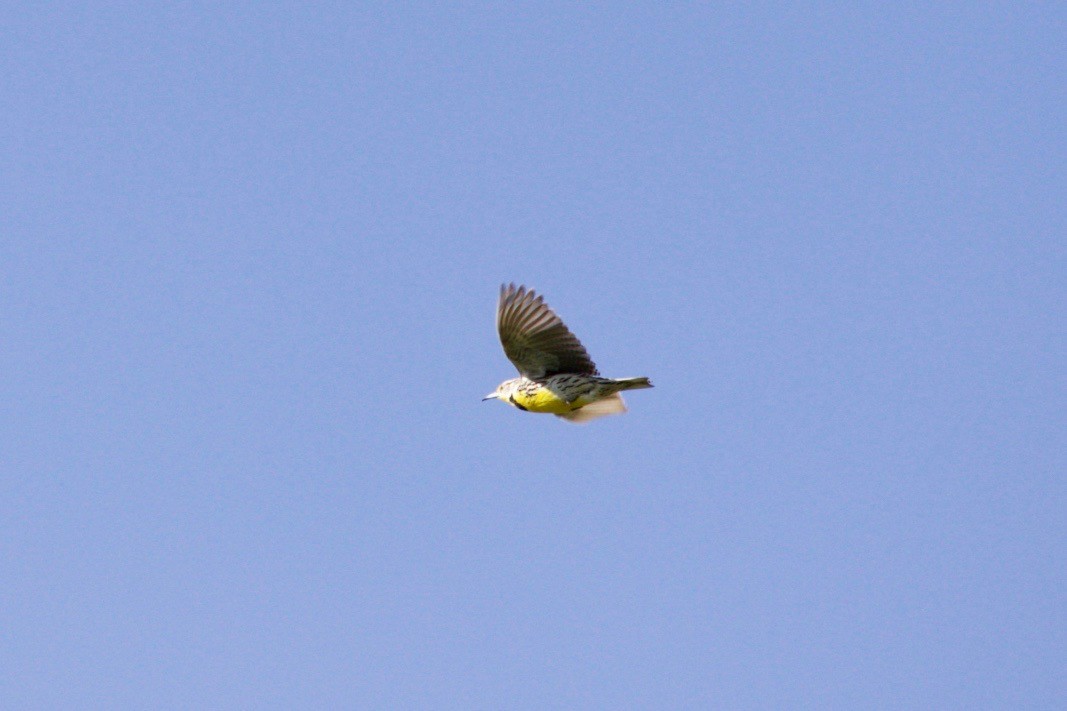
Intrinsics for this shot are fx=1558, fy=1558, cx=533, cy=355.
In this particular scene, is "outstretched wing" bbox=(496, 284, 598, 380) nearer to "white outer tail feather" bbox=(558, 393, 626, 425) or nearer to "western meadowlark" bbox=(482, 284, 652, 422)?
"western meadowlark" bbox=(482, 284, 652, 422)

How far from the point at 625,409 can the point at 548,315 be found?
2390mm

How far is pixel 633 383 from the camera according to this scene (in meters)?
17.8

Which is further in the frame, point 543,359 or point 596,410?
point 596,410

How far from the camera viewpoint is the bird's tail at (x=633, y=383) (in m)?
17.6

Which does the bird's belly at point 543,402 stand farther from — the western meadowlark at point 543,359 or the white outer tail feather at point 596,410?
the white outer tail feather at point 596,410

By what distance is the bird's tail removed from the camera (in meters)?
17.6

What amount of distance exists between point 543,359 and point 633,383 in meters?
1.72

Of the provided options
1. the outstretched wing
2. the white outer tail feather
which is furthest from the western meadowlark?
the white outer tail feather

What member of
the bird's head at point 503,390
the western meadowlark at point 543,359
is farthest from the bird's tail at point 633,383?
the bird's head at point 503,390

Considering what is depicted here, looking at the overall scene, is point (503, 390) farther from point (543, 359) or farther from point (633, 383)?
point (633, 383)

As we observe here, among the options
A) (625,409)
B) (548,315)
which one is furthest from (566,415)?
(548,315)

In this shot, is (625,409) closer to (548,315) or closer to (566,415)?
(566,415)

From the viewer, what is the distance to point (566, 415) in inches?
803

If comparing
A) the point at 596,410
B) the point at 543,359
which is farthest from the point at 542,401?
the point at 596,410
